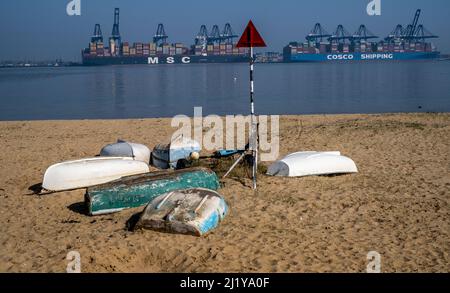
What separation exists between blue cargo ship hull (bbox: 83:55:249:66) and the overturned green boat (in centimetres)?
12355

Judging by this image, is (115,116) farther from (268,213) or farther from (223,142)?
(268,213)

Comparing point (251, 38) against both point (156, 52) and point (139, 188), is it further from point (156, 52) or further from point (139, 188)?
point (156, 52)

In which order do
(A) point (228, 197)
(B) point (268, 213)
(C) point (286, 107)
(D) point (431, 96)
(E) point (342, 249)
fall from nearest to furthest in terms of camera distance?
(E) point (342, 249), (B) point (268, 213), (A) point (228, 197), (C) point (286, 107), (D) point (431, 96)

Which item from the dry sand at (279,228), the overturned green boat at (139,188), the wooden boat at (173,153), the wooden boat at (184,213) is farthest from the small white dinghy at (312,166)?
the wooden boat at (184,213)

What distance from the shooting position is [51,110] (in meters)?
27.1

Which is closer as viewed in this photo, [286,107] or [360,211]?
[360,211]

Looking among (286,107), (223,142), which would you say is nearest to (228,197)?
(223,142)

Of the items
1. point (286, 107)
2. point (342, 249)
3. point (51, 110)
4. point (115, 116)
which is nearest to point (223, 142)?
point (342, 249)

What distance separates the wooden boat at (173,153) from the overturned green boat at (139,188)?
148 cm

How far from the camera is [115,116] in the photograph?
23.6 metres

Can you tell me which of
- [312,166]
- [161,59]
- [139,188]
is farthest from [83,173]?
[161,59]

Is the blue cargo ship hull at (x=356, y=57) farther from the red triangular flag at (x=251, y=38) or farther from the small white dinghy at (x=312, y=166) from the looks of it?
the red triangular flag at (x=251, y=38)
